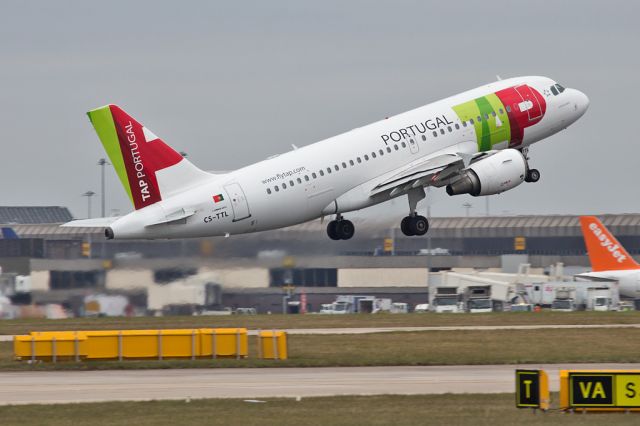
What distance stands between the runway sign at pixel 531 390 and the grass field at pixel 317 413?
13.1 inches

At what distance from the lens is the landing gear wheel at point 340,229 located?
6688 cm

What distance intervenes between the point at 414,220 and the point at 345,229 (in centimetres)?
372

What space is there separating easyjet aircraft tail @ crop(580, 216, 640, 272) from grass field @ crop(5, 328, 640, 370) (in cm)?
2390

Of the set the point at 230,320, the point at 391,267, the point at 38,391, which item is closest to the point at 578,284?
the point at 391,267

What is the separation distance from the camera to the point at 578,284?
91.9 m

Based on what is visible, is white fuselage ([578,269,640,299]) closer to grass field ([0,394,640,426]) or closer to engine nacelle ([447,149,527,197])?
engine nacelle ([447,149,527,197])

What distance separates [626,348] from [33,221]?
440ft

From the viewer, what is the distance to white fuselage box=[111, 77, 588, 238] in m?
57.2

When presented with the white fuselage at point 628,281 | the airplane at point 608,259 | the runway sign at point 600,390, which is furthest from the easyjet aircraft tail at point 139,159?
the white fuselage at point 628,281

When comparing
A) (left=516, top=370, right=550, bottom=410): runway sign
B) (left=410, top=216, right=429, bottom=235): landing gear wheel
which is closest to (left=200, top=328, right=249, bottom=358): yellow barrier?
(left=410, top=216, right=429, bottom=235): landing gear wheel

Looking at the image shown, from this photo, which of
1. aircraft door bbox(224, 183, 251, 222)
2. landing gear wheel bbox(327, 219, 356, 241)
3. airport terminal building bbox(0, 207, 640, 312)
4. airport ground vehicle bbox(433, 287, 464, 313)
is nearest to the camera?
aircraft door bbox(224, 183, 251, 222)

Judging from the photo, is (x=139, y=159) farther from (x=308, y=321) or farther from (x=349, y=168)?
(x=308, y=321)

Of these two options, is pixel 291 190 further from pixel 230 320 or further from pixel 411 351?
pixel 230 320

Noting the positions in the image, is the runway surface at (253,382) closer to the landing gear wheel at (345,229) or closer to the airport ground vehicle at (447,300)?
the landing gear wheel at (345,229)
